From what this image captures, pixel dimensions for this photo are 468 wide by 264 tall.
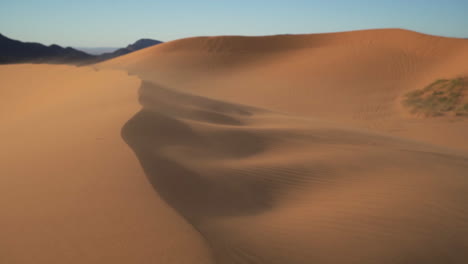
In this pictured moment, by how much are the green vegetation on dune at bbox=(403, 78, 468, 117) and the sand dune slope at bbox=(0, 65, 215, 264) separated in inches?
483

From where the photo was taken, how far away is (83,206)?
8.68ft

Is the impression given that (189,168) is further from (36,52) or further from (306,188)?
(36,52)

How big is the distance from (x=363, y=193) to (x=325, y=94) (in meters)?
14.3

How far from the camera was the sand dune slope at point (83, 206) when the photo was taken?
214 cm

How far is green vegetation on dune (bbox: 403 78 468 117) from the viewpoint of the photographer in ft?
41.0

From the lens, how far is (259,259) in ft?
7.50

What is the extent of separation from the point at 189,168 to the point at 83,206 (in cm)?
134

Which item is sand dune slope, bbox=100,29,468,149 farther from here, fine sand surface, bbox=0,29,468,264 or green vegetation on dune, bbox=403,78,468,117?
fine sand surface, bbox=0,29,468,264

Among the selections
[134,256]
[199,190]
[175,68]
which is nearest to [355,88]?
[175,68]

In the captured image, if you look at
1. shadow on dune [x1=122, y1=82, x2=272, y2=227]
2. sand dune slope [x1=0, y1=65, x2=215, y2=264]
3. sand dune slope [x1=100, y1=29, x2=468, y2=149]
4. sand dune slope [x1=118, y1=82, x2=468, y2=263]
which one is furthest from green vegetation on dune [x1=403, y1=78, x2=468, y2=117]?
sand dune slope [x1=0, y1=65, x2=215, y2=264]

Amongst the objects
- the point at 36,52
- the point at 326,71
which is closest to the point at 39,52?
the point at 36,52

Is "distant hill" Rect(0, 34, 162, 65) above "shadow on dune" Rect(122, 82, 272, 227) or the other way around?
above

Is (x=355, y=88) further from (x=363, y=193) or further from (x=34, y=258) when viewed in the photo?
(x=34, y=258)

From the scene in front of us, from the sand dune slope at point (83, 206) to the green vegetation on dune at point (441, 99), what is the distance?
1228 centimetres
